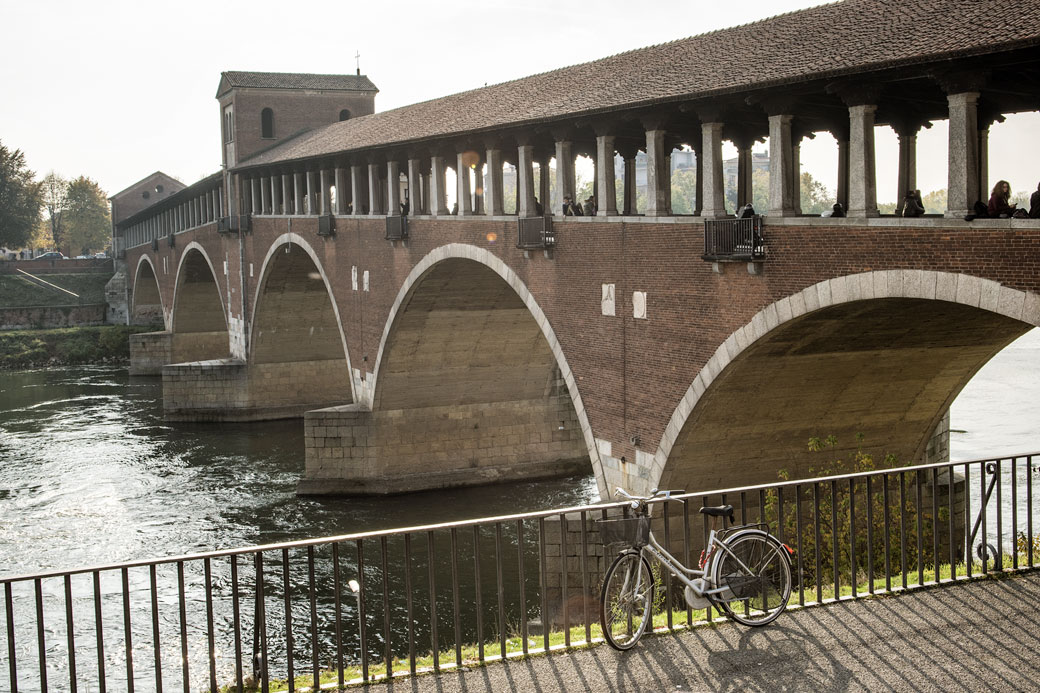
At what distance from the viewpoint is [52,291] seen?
70625 millimetres

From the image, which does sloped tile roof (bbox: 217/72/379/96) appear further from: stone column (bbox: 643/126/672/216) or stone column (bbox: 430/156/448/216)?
stone column (bbox: 643/126/672/216)

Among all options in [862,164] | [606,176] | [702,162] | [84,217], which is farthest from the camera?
[84,217]

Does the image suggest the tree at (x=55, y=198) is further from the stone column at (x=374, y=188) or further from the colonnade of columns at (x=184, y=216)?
the stone column at (x=374, y=188)

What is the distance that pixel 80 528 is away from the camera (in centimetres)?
2288

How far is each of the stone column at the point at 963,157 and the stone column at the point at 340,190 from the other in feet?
65.1

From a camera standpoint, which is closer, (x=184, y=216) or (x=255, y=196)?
(x=255, y=196)

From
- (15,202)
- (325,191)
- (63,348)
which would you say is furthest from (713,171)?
(15,202)

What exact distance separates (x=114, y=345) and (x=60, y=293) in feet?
56.5

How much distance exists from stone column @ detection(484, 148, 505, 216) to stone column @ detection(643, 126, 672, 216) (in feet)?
16.3

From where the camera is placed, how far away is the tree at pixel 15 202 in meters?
75.6

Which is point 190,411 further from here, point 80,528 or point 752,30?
point 752,30

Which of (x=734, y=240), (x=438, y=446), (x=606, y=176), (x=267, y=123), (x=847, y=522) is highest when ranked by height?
(x=267, y=123)

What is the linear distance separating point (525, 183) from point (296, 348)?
2053 cm

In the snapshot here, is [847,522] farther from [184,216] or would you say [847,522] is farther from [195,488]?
[184,216]
